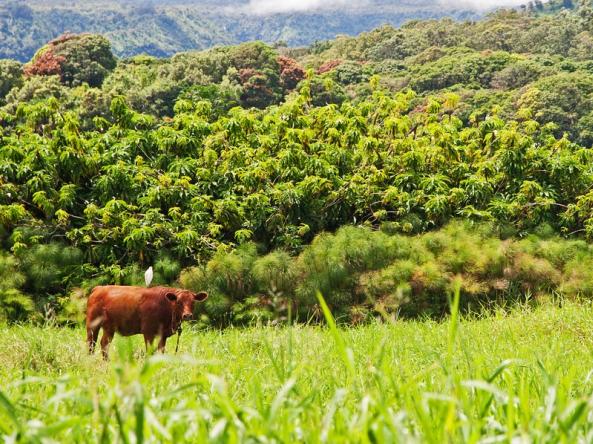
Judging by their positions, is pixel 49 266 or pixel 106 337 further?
pixel 49 266

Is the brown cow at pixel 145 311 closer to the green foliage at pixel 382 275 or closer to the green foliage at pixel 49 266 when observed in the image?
the green foliage at pixel 382 275

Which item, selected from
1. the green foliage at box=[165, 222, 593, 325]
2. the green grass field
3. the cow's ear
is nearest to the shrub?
the green foliage at box=[165, 222, 593, 325]

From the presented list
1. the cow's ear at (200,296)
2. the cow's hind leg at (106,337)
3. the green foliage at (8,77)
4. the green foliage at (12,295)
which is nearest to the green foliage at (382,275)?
the green foliage at (12,295)

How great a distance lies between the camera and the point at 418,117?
1168 centimetres

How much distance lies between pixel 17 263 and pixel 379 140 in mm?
6354

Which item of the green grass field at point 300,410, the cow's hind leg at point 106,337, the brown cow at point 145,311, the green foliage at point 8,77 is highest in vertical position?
the green foliage at point 8,77

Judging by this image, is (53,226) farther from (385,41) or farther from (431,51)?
(385,41)

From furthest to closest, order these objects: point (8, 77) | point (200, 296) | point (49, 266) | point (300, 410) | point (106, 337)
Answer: point (8, 77) < point (49, 266) < point (200, 296) < point (106, 337) < point (300, 410)

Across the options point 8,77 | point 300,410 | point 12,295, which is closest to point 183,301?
point 300,410

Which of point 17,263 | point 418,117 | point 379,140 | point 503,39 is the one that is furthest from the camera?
point 503,39

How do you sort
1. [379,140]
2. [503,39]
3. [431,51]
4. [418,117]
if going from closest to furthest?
[379,140] → [418,117] → [431,51] → [503,39]

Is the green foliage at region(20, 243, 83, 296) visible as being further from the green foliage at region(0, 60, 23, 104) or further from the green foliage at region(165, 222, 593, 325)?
the green foliage at region(0, 60, 23, 104)

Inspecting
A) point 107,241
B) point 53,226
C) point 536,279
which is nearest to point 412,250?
point 536,279

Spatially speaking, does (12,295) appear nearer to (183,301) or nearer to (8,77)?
(183,301)
